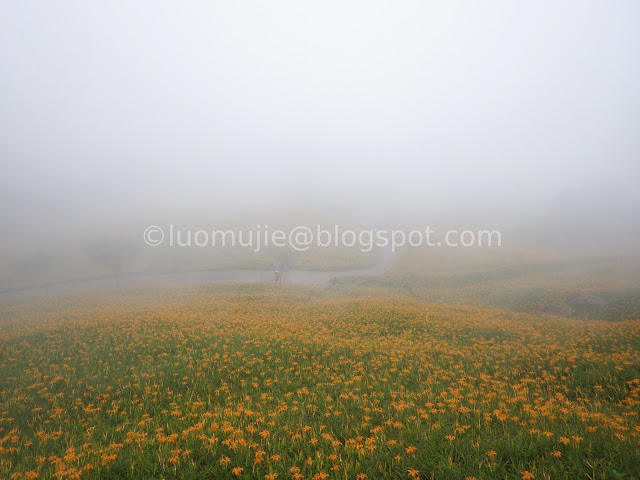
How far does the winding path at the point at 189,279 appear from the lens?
48750mm

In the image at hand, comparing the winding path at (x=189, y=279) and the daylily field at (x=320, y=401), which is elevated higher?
the daylily field at (x=320, y=401)

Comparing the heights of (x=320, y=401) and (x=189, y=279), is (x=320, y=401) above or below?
above

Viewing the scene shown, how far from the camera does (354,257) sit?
7981 cm

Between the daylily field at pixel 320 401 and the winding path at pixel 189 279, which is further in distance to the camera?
the winding path at pixel 189 279

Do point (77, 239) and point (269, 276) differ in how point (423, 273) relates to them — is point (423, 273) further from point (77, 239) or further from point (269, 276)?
point (77, 239)

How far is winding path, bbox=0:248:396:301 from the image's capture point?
4875cm

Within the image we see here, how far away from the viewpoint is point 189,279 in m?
Answer: 55.6

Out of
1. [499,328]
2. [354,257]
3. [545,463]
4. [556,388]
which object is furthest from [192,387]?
[354,257]

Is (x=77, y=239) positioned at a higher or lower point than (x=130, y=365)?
higher

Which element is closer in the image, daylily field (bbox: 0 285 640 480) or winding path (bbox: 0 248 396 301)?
daylily field (bbox: 0 285 640 480)

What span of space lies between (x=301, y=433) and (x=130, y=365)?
927 centimetres

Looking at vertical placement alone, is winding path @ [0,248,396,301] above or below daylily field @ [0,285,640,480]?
below

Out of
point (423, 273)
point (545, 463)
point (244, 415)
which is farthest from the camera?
point (423, 273)

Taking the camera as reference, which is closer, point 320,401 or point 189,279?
point 320,401
